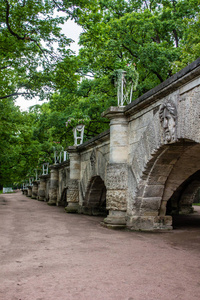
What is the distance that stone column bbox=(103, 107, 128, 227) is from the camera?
24.5ft

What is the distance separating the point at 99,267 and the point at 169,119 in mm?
2934

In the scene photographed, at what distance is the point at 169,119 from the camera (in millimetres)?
5676

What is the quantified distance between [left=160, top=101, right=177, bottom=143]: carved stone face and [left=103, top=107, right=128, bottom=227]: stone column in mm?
1961

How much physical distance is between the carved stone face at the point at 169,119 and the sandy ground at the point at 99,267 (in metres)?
1.84

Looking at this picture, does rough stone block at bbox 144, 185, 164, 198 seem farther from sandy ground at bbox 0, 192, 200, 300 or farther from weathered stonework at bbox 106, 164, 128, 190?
sandy ground at bbox 0, 192, 200, 300

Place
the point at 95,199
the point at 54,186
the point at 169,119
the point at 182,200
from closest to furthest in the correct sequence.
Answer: the point at 169,119 < the point at 95,199 < the point at 182,200 < the point at 54,186

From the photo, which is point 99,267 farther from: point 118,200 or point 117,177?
point 117,177

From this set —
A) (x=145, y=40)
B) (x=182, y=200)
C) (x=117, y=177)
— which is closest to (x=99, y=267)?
(x=117, y=177)

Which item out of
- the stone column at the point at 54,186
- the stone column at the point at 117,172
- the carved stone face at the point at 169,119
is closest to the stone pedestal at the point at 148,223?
the stone column at the point at 117,172

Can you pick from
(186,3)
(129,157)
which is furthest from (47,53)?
(186,3)

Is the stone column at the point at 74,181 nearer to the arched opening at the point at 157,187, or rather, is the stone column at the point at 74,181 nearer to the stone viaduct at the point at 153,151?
the stone viaduct at the point at 153,151

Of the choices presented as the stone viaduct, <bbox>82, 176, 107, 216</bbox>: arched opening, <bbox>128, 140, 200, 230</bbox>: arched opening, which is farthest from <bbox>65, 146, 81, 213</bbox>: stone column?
<bbox>128, 140, 200, 230</bbox>: arched opening

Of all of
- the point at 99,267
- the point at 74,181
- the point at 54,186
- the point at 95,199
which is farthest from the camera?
the point at 54,186

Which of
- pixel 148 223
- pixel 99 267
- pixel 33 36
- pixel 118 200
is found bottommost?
pixel 99 267
